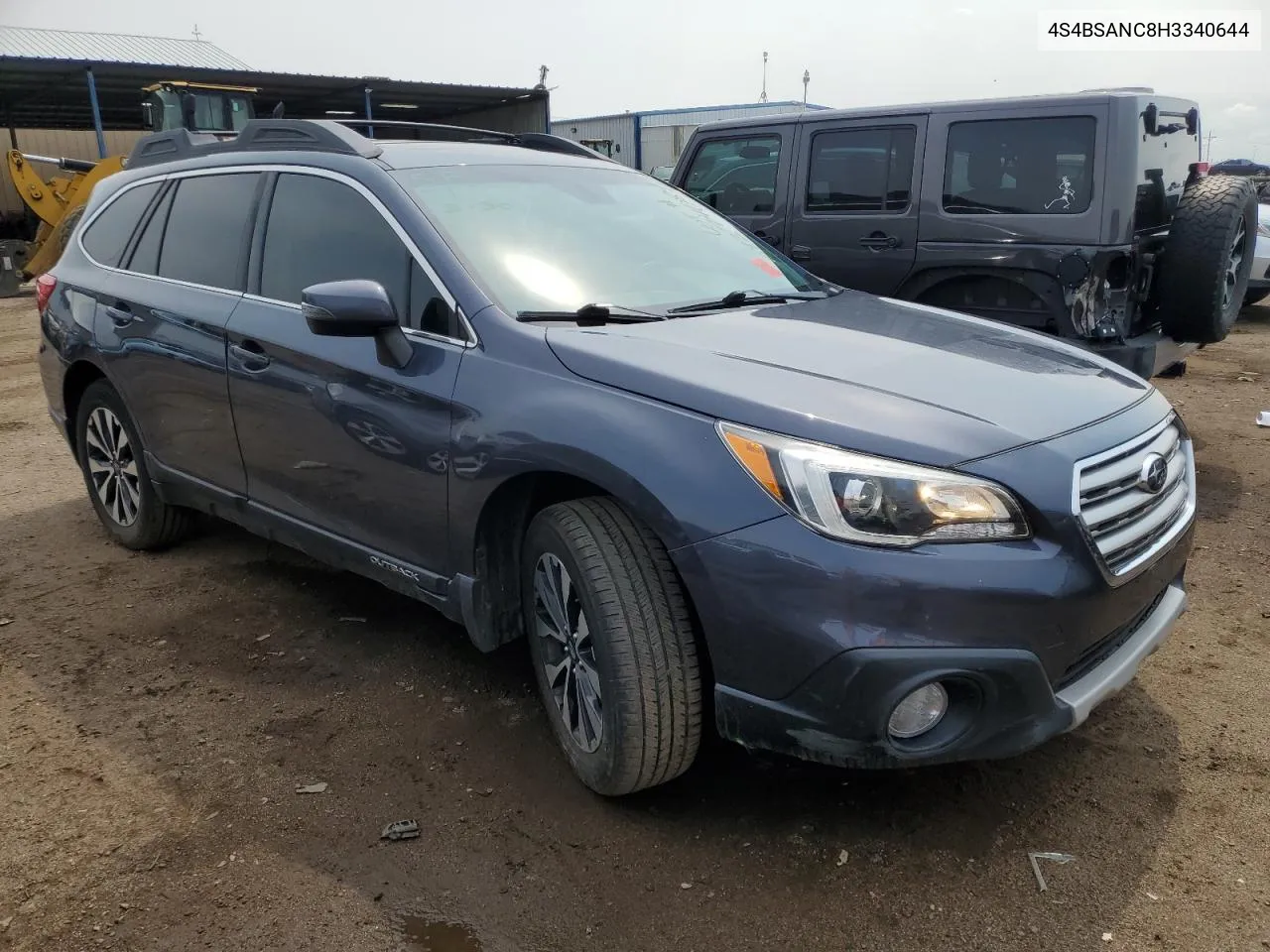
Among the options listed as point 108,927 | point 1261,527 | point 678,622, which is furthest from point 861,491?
point 1261,527

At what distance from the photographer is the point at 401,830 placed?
262 centimetres

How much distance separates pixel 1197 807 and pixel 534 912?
172cm

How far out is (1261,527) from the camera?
476 cm

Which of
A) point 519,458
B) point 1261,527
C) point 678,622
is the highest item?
point 519,458

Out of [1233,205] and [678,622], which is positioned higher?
[1233,205]

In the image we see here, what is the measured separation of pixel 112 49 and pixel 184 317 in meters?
31.7

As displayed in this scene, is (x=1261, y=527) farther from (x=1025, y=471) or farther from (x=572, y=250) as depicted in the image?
(x=572, y=250)

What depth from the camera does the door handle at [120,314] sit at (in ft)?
13.7

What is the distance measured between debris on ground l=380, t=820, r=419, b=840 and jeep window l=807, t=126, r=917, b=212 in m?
4.62

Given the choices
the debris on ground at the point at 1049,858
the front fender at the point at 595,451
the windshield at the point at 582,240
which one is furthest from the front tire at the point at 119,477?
the debris on ground at the point at 1049,858

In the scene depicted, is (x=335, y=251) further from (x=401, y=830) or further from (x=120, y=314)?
(x=401, y=830)

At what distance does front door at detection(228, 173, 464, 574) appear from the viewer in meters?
2.94

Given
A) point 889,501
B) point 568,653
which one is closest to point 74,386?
point 568,653

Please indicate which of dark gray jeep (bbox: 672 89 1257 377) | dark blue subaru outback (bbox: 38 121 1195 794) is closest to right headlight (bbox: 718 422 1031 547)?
dark blue subaru outback (bbox: 38 121 1195 794)
